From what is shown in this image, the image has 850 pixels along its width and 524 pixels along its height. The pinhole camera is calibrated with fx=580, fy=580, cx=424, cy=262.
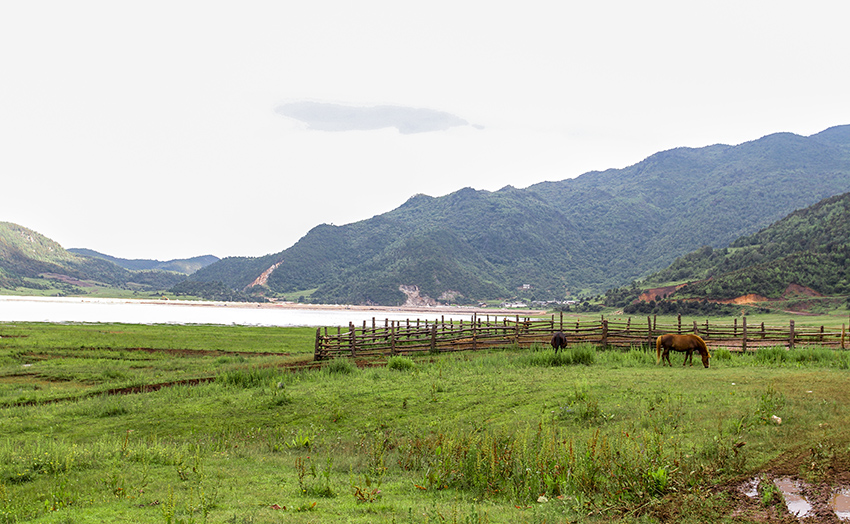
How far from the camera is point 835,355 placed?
734 inches

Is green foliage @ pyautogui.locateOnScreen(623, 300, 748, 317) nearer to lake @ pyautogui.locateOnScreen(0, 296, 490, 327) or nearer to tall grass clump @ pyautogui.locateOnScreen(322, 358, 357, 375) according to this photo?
lake @ pyautogui.locateOnScreen(0, 296, 490, 327)

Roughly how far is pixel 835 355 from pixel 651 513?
16.7 metres

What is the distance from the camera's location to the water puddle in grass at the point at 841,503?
5629 millimetres

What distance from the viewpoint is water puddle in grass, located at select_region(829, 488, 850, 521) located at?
5629mm

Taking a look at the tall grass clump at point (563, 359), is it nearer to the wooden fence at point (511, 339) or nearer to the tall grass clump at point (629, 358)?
the tall grass clump at point (629, 358)

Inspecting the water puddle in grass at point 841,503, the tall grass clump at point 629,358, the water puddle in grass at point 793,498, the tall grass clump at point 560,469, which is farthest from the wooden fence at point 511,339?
the water puddle in grass at point 841,503

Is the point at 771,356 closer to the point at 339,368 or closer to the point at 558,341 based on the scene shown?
the point at 558,341

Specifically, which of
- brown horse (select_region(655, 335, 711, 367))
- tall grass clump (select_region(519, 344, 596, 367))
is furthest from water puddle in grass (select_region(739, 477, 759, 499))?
tall grass clump (select_region(519, 344, 596, 367))

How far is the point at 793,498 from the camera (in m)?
6.13

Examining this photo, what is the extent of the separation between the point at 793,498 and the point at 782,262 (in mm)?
90332

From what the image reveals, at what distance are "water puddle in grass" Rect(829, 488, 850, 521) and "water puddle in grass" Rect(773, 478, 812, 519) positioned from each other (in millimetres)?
217

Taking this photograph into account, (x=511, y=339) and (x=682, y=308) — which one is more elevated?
(x=511, y=339)

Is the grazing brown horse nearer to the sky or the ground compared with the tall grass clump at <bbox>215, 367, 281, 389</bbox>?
nearer to the sky

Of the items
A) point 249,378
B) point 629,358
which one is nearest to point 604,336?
point 629,358
